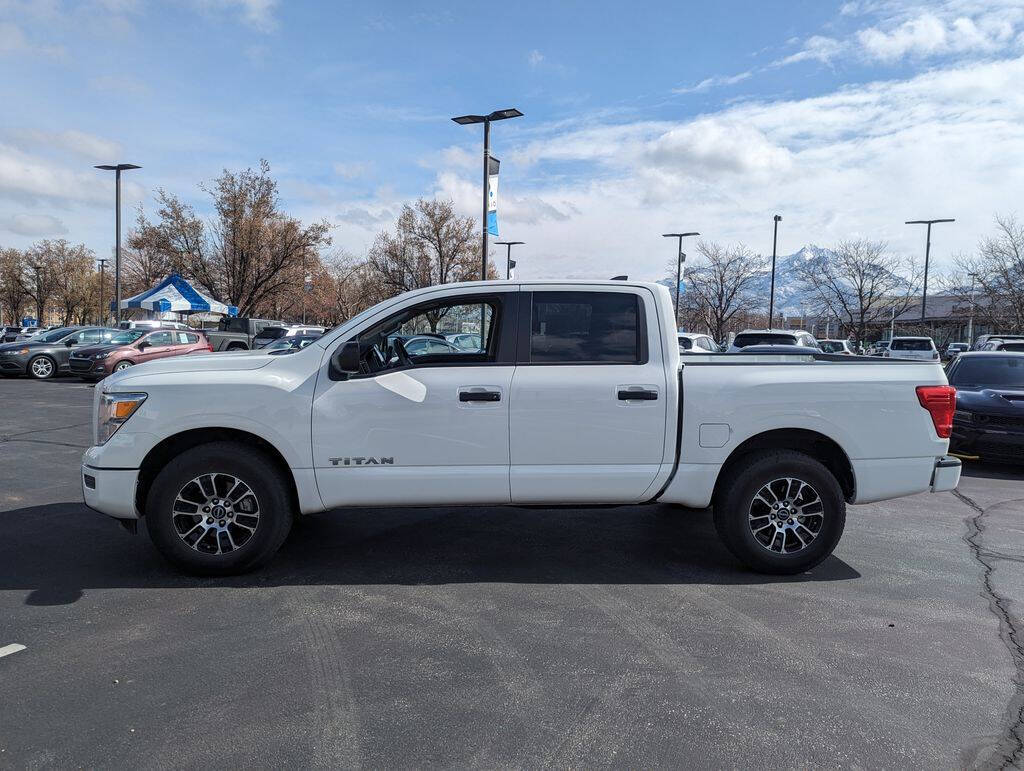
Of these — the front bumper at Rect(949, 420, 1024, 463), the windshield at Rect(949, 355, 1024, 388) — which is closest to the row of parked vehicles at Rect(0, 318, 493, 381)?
the windshield at Rect(949, 355, 1024, 388)

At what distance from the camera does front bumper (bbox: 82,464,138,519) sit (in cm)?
454

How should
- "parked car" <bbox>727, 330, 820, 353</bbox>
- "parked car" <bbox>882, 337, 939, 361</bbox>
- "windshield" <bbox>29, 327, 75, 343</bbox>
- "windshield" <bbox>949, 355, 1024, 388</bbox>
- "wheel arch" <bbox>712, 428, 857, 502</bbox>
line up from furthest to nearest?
"parked car" <bbox>882, 337, 939, 361</bbox> → "windshield" <bbox>29, 327, 75, 343</bbox> → "parked car" <bbox>727, 330, 820, 353</bbox> → "windshield" <bbox>949, 355, 1024, 388</bbox> → "wheel arch" <bbox>712, 428, 857, 502</bbox>

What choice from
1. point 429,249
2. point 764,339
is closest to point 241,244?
point 429,249

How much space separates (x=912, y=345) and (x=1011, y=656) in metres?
27.0

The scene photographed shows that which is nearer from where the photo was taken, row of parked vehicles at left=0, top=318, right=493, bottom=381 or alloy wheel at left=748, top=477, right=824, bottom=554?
alloy wheel at left=748, top=477, right=824, bottom=554

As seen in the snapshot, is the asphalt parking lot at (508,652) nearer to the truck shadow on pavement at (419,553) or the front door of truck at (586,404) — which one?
the truck shadow on pavement at (419,553)

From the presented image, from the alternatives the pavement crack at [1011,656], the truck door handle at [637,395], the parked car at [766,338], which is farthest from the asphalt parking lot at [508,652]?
the parked car at [766,338]

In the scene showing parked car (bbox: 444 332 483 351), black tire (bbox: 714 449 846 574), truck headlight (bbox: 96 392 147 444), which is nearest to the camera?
truck headlight (bbox: 96 392 147 444)

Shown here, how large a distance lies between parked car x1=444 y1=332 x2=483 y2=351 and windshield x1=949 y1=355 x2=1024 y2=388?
787 centimetres

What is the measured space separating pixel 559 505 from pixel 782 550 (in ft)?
4.95

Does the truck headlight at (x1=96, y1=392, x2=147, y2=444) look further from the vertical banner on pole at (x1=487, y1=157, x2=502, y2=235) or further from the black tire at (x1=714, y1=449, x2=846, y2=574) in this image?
the vertical banner on pole at (x1=487, y1=157, x2=502, y2=235)

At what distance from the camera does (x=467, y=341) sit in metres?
5.07

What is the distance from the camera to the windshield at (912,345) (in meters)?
26.8

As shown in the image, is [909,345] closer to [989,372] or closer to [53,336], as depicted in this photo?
[989,372]
